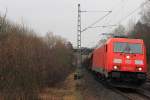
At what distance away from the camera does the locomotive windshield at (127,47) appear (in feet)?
86.7

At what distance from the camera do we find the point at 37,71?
1962 cm

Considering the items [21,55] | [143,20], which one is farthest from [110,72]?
[143,20]

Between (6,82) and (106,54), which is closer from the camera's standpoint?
(6,82)

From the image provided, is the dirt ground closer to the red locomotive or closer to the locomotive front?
the red locomotive

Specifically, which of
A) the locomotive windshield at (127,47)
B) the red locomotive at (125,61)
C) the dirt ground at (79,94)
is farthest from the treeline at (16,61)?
the locomotive windshield at (127,47)

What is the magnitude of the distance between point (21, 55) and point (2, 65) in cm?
166

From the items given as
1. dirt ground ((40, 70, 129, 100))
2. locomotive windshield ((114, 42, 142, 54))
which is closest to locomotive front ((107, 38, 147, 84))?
locomotive windshield ((114, 42, 142, 54))

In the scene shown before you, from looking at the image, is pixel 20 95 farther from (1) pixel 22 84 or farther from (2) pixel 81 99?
(2) pixel 81 99

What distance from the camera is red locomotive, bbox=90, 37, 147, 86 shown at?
25359 millimetres

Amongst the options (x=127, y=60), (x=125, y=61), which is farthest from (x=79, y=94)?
(x=127, y=60)

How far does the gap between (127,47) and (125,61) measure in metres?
1.03

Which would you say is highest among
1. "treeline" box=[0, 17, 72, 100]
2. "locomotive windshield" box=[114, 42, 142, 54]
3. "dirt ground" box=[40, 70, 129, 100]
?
"locomotive windshield" box=[114, 42, 142, 54]

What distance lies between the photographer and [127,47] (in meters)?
26.5

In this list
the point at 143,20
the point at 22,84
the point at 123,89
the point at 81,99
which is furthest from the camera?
the point at 143,20
